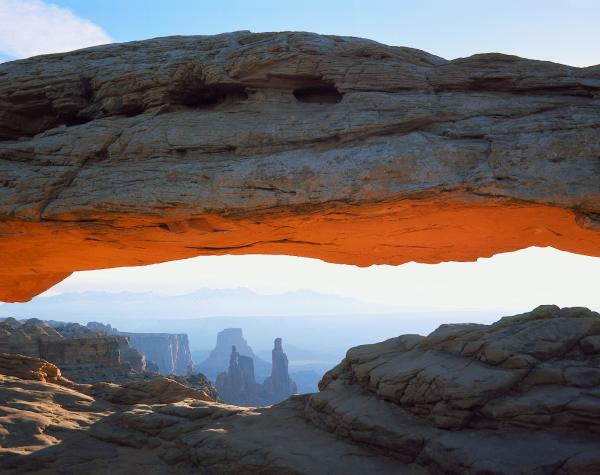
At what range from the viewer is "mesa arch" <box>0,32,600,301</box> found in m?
14.9

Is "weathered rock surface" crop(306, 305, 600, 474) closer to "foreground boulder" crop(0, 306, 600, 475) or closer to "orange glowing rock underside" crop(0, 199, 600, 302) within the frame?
"foreground boulder" crop(0, 306, 600, 475)

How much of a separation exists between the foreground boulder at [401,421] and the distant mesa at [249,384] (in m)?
118

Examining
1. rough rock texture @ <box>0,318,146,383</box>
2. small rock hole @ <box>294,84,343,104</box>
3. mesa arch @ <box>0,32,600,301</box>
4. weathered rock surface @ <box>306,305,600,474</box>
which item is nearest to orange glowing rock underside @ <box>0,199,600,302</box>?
mesa arch @ <box>0,32,600,301</box>

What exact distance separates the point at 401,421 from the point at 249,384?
140953 millimetres

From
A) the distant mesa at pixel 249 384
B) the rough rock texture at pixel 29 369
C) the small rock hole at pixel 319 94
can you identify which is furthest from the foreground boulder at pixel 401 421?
the distant mesa at pixel 249 384

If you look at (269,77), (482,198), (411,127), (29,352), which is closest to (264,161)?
(269,77)

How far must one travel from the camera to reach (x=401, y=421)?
13.6 meters

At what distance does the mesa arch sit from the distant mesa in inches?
4697

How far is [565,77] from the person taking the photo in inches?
620

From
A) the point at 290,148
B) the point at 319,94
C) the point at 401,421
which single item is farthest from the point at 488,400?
the point at 319,94

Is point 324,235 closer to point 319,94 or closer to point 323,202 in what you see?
point 323,202

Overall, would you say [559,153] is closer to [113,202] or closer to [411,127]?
[411,127]

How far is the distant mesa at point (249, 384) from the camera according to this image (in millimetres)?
137875

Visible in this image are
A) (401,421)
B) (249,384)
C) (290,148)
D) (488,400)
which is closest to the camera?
(488,400)
